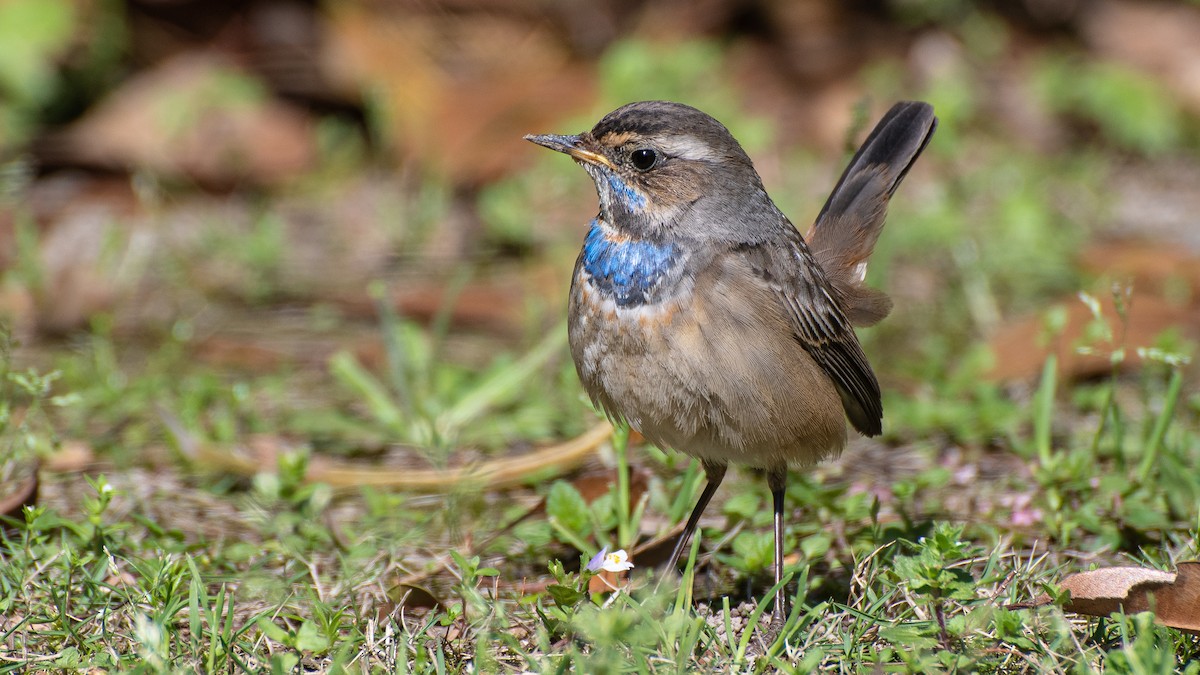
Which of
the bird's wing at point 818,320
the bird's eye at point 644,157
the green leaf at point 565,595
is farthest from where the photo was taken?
the bird's eye at point 644,157

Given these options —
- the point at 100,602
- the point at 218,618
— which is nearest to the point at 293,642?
the point at 218,618

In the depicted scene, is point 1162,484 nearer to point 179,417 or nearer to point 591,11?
point 179,417

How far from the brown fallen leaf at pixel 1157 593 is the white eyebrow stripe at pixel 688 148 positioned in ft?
6.27

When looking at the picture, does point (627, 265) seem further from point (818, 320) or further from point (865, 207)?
point (865, 207)

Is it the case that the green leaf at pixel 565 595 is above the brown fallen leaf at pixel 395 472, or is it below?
above

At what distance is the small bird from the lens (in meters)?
4.32

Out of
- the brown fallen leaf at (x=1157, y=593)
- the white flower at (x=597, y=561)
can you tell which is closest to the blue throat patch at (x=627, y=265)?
the white flower at (x=597, y=561)

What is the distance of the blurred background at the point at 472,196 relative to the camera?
624cm

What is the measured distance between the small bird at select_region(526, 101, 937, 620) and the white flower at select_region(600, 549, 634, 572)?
1.57ft

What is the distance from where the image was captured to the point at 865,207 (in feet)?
17.9

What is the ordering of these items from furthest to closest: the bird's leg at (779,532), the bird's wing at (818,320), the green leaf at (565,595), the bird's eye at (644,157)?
the bird's eye at (644,157), the bird's wing at (818,320), the bird's leg at (779,532), the green leaf at (565,595)

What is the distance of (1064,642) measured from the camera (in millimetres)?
3744

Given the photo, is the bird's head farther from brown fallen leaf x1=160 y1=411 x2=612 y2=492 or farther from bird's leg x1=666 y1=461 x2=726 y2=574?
brown fallen leaf x1=160 y1=411 x2=612 y2=492

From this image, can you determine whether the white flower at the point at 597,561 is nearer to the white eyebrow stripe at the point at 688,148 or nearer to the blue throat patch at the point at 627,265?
the blue throat patch at the point at 627,265
